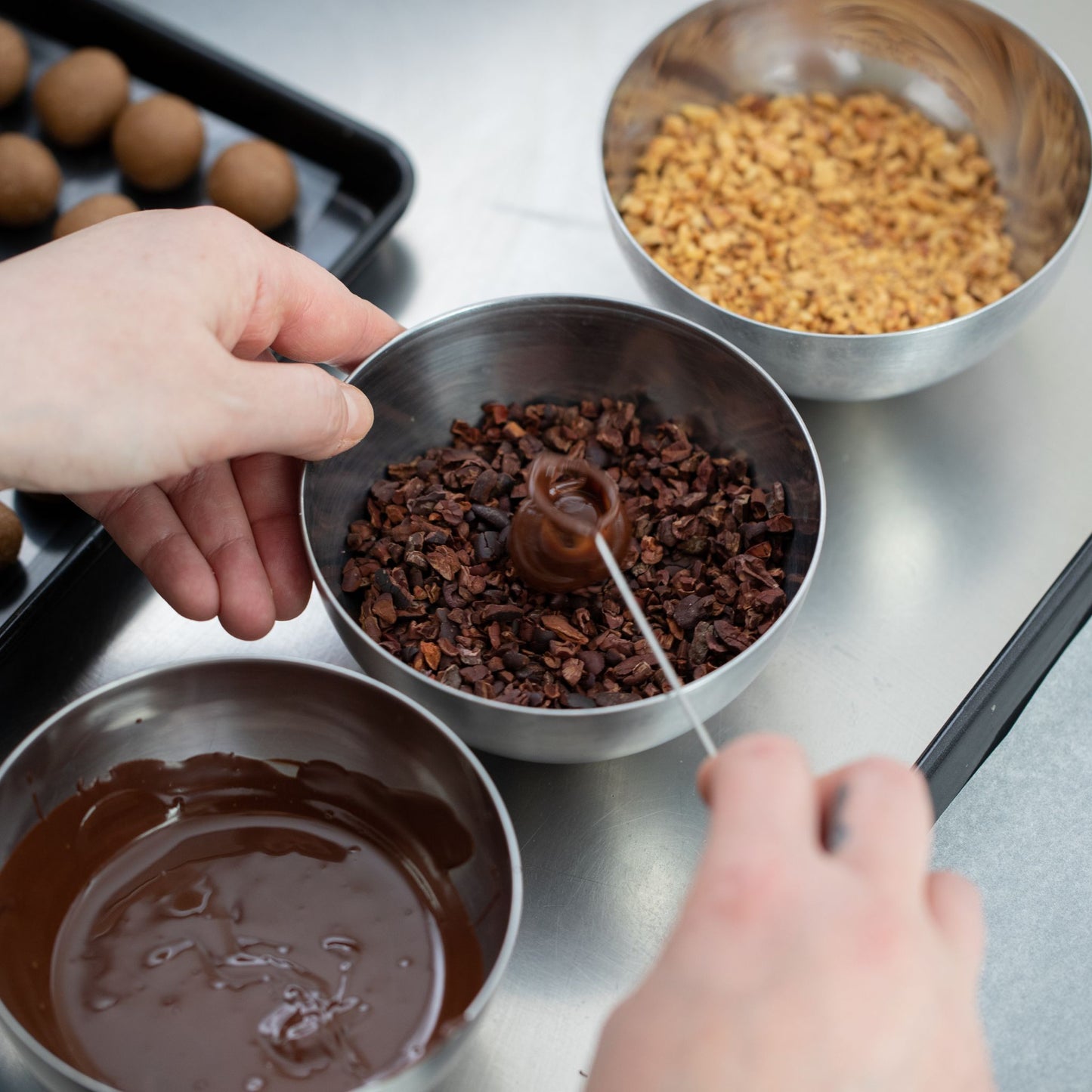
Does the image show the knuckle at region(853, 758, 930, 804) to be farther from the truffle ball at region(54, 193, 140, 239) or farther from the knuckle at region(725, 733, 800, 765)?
the truffle ball at region(54, 193, 140, 239)

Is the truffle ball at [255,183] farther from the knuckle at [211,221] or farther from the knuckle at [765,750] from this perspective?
the knuckle at [765,750]

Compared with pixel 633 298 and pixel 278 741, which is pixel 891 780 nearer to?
pixel 278 741

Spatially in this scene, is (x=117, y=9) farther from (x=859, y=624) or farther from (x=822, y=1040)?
(x=822, y=1040)

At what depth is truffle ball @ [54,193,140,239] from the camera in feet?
3.44

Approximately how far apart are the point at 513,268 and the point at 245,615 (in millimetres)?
495

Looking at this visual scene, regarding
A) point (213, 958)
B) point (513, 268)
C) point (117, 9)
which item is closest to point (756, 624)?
point (213, 958)

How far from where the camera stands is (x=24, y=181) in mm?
1095

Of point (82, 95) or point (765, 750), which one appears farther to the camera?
point (82, 95)

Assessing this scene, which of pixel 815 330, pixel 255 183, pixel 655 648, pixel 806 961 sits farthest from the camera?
pixel 255 183

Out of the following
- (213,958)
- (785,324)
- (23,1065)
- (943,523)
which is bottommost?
(23,1065)

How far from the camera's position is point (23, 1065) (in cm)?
76

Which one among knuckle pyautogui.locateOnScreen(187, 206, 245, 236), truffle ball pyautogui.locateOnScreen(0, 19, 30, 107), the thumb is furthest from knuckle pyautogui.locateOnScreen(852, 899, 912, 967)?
truffle ball pyautogui.locateOnScreen(0, 19, 30, 107)

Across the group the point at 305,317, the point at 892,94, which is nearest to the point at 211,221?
the point at 305,317

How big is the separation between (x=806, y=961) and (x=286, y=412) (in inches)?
17.8
